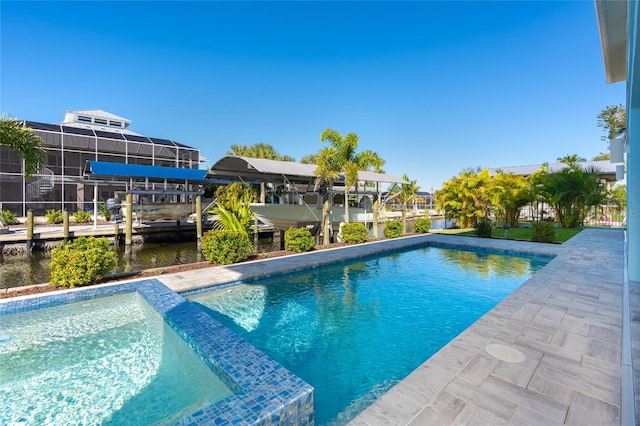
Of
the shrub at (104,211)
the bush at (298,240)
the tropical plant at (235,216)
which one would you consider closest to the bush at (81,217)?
the shrub at (104,211)

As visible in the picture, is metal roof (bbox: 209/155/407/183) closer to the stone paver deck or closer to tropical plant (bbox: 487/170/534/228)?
the stone paver deck

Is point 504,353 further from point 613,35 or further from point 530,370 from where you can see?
point 613,35

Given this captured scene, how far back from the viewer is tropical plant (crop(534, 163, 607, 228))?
1755 cm

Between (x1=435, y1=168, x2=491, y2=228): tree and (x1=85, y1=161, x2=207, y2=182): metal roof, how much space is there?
14548 mm

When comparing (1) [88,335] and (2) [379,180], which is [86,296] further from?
(2) [379,180]

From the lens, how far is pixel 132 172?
15242mm

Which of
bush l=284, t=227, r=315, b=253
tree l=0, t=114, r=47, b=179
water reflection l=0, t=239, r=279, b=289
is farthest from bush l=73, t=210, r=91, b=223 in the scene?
bush l=284, t=227, r=315, b=253

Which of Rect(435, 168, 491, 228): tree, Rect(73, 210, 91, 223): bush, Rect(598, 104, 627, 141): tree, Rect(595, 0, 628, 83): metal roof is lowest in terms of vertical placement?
Rect(73, 210, 91, 223): bush

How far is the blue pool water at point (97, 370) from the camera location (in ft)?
10.6

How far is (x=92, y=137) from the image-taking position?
74.7 ft

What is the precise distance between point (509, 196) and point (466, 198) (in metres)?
2.33

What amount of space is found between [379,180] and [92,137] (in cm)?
2190

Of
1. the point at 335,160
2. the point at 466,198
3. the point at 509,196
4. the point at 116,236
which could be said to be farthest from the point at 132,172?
the point at 509,196

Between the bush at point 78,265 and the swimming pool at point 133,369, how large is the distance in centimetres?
74
